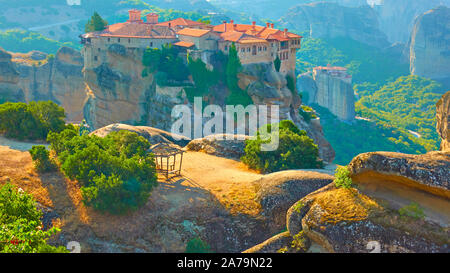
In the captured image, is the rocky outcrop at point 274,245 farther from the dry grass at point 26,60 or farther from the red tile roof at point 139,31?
the dry grass at point 26,60

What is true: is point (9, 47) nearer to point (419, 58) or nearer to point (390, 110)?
point (390, 110)

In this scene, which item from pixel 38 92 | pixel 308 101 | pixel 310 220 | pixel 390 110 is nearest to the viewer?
pixel 310 220

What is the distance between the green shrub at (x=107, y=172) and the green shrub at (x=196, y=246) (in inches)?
118

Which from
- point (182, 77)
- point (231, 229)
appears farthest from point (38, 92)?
point (231, 229)

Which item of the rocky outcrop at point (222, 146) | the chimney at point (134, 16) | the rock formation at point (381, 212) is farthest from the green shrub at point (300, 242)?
the chimney at point (134, 16)

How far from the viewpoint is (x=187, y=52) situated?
5762 cm

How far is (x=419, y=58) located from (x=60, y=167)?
145m

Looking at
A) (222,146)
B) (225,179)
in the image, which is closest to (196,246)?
(225,179)

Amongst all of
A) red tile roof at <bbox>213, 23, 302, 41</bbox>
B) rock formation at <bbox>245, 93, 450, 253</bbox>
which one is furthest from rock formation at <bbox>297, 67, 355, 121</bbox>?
rock formation at <bbox>245, 93, 450, 253</bbox>

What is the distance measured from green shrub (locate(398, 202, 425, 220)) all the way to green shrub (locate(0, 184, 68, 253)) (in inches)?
412

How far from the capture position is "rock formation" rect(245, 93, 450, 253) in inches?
547

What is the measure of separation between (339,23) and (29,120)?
16914 centimetres

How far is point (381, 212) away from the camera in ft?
48.2

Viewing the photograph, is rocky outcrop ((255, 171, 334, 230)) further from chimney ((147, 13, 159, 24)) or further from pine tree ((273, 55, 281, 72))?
chimney ((147, 13, 159, 24))
